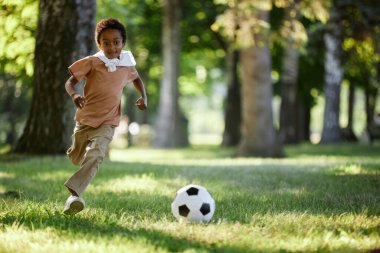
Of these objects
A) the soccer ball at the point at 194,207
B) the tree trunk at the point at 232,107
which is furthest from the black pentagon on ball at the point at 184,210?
the tree trunk at the point at 232,107

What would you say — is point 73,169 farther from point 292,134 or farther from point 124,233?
point 292,134

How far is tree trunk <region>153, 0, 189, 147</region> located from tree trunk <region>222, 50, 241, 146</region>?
8.23 ft

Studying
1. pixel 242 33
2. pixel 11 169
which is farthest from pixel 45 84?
pixel 242 33

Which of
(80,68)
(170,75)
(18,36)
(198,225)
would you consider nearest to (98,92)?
(80,68)

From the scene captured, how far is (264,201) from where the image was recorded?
22.3ft

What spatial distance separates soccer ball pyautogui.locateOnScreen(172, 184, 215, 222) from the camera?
538 centimetres

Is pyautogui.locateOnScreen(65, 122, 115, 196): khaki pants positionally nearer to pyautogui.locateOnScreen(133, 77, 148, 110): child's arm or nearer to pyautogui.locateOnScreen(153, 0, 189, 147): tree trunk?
pyautogui.locateOnScreen(133, 77, 148, 110): child's arm

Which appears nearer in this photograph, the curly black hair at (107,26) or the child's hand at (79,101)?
the child's hand at (79,101)

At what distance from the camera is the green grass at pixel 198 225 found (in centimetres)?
442

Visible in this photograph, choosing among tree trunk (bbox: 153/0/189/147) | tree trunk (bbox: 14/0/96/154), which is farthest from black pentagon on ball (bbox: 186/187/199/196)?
tree trunk (bbox: 153/0/189/147)

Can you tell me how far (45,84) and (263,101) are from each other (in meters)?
6.75

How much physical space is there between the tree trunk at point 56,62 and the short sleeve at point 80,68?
6303 mm

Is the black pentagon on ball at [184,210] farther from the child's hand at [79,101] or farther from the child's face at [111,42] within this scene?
the child's face at [111,42]

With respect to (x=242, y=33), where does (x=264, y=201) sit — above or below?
below
